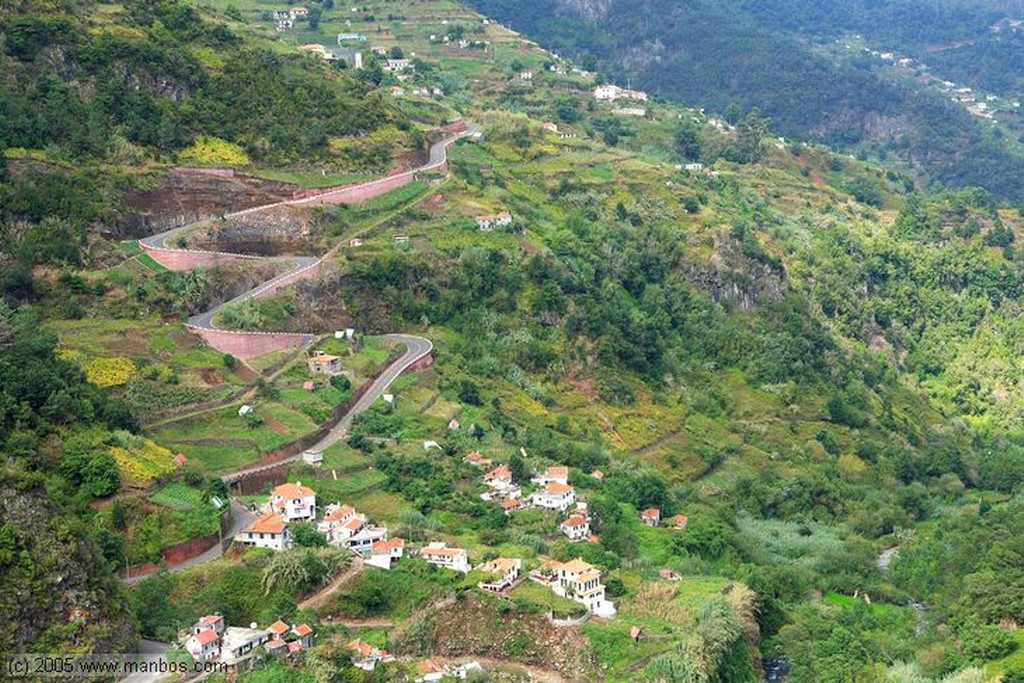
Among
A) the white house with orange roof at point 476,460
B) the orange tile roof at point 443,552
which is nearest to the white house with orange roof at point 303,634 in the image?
the orange tile roof at point 443,552

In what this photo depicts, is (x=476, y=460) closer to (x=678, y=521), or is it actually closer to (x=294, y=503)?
(x=678, y=521)

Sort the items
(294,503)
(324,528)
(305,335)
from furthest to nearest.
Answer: (305,335), (294,503), (324,528)

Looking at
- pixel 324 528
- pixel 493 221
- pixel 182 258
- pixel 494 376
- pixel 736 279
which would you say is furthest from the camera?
pixel 736 279

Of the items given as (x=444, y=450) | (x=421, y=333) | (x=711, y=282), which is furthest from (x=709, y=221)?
(x=444, y=450)

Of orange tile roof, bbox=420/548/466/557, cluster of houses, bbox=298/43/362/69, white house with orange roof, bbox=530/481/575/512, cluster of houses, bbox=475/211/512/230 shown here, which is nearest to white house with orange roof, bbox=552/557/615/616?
orange tile roof, bbox=420/548/466/557

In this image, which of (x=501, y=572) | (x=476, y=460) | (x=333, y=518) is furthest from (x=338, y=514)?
(x=476, y=460)

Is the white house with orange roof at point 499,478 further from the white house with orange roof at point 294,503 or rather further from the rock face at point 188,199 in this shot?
the rock face at point 188,199

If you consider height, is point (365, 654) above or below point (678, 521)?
above
